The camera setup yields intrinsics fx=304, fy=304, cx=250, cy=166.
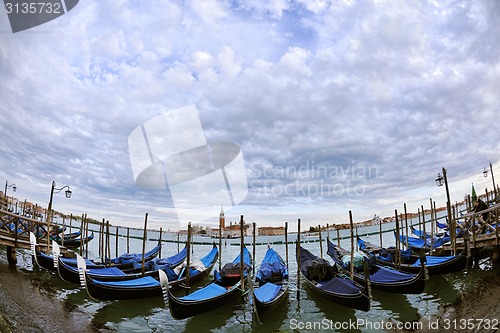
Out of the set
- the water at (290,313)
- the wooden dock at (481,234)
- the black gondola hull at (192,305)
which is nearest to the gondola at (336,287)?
the water at (290,313)

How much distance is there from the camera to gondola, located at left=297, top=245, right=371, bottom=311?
251 inches

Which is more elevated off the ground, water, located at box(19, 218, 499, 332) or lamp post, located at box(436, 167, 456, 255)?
lamp post, located at box(436, 167, 456, 255)

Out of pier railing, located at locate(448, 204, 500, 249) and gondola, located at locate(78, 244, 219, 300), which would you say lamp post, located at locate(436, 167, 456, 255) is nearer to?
pier railing, located at locate(448, 204, 500, 249)

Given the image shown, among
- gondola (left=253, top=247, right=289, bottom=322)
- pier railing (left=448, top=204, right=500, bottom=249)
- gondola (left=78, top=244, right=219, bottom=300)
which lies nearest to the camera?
gondola (left=253, top=247, right=289, bottom=322)

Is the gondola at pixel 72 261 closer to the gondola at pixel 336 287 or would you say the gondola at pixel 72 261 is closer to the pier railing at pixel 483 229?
the gondola at pixel 336 287

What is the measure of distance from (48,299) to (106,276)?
1411 millimetres

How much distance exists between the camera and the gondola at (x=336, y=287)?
20.9ft

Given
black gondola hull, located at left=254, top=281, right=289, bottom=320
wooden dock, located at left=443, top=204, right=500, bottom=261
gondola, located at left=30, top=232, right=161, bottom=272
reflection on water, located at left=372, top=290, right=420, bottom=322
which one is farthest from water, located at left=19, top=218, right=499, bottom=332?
gondola, located at left=30, top=232, right=161, bottom=272

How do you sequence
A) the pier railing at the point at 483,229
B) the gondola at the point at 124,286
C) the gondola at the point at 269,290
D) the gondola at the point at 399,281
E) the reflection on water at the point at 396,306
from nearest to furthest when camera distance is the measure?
the gondola at the point at 269,290 < the reflection on water at the point at 396,306 < the gondola at the point at 124,286 < the gondola at the point at 399,281 < the pier railing at the point at 483,229

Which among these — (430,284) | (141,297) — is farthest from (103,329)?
(430,284)

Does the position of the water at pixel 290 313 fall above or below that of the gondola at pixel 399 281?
below

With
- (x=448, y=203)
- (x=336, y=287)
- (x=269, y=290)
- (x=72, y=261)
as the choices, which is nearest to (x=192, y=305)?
(x=269, y=290)

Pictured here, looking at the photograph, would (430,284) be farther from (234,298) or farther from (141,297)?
(141,297)

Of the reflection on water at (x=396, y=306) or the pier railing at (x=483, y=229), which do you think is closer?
the reflection on water at (x=396, y=306)
